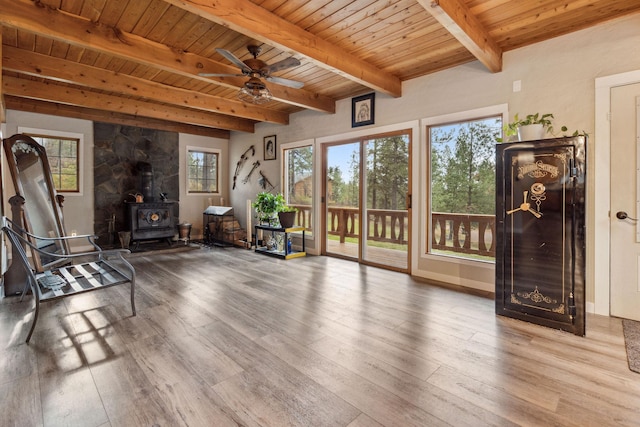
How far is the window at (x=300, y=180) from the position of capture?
237 inches

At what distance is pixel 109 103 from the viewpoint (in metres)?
5.25

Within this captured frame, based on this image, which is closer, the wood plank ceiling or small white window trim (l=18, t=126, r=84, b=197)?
the wood plank ceiling

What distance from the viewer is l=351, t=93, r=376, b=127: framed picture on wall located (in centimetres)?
480

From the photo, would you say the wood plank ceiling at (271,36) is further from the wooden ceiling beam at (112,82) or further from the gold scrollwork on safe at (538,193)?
the gold scrollwork on safe at (538,193)

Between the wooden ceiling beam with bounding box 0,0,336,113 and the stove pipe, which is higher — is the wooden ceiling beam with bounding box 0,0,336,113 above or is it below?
above

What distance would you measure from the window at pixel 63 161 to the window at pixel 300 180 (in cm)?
400

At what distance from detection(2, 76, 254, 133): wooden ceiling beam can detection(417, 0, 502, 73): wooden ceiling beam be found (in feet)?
16.9

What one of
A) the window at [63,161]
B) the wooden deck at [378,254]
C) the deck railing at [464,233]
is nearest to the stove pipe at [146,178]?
the window at [63,161]

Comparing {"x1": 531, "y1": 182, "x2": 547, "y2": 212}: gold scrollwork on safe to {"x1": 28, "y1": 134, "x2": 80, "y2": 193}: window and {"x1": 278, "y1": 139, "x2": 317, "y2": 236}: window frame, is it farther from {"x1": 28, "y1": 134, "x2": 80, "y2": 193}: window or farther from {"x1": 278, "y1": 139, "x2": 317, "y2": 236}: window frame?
{"x1": 28, "y1": 134, "x2": 80, "y2": 193}: window

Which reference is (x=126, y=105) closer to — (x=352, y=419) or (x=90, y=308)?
(x=90, y=308)

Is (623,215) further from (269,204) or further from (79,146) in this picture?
(79,146)

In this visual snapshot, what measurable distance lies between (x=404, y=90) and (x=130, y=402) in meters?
4.49

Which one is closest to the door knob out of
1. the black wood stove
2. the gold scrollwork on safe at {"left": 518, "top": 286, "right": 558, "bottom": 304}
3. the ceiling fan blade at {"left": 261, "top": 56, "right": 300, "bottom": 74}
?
the gold scrollwork on safe at {"left": 518, "top": 286, "right": 558, "bottom": 304}

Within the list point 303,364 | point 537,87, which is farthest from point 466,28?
point 303,364
